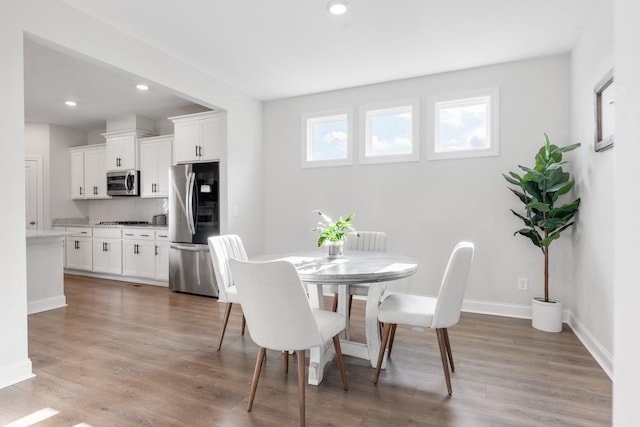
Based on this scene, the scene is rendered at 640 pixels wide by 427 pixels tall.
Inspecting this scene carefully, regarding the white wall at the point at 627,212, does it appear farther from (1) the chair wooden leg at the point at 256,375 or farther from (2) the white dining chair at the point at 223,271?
(2) the white dining chair at the point at 223,271

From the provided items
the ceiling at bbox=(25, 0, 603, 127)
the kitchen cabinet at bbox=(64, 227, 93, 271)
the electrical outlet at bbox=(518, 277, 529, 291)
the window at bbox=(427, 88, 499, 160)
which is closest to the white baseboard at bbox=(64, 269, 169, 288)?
the kitchen cabinet at bbox=(64, 227, 93, 271)

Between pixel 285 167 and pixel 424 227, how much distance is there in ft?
6.87

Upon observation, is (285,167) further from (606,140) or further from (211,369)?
(606,140)

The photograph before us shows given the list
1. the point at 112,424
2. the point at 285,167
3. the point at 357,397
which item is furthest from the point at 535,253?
the point at 112,424

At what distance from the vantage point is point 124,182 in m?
5.90

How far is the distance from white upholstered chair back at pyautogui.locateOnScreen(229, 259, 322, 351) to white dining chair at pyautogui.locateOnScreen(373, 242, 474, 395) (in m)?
0.62

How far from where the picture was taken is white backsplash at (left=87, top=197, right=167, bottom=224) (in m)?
6.23

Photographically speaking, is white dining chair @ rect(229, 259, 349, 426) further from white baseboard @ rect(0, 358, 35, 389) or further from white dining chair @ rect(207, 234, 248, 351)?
white baseboard @ rect(0, 358, 35, 389)

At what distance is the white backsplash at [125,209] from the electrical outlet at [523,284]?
17.8 feet

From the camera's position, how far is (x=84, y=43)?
277 centimetres

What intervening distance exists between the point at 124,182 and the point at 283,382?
4958mm

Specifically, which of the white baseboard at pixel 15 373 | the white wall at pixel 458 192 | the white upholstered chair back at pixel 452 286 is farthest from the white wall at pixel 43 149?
the white upholstered chair back at pixel 452 286

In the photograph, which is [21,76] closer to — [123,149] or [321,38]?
[321,38]

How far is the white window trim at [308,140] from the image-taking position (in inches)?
180
